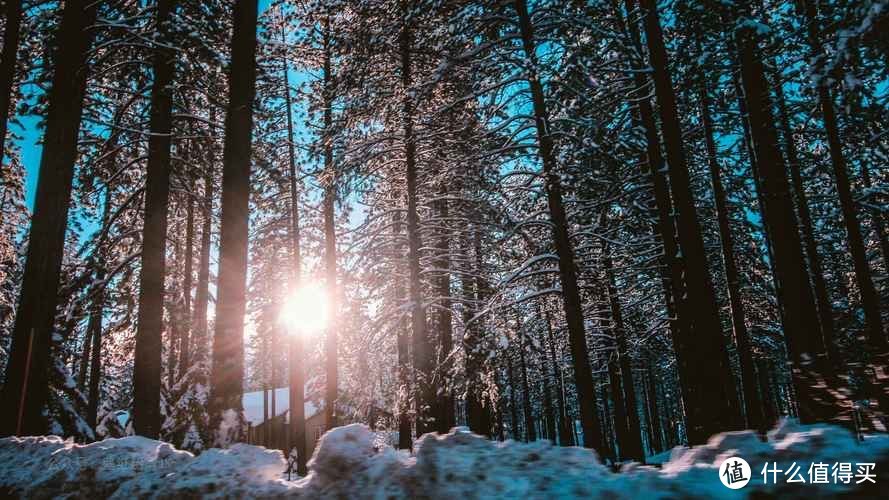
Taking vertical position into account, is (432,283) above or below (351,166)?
below

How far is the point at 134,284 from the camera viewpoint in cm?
1275

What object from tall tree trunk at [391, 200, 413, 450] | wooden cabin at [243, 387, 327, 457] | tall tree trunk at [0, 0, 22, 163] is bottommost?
wooden cabin at [243, 387, 327, 457]

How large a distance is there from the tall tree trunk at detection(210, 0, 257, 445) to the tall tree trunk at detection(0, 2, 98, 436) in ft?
9.87

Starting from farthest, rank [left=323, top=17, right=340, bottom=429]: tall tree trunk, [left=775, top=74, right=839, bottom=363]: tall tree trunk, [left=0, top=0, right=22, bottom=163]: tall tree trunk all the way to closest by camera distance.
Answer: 1. [left=323, top=17, right=340, bottom=429]: tall tree trunk
2. [left=775, top=74, right=839, bottom=363]: tall tree trunk
3. [left=0, top=0, right=22, bottom=163]: tall tree trunk

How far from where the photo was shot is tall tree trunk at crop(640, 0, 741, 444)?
25.4 ft

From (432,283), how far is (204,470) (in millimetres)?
10613

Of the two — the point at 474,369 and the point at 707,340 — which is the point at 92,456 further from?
the point at 707,340

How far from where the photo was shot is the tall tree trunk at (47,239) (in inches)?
246

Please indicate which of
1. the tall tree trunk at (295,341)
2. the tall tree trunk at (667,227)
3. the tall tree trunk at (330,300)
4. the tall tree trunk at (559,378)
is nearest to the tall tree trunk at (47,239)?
the tall tree trunk at (330,300)

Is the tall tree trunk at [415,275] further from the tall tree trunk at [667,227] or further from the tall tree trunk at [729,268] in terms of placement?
the tall tree trunk at [729,268]

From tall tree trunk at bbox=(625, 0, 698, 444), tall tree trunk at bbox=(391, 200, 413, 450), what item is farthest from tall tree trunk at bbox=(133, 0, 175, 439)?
tall tree trunk at bbox=(625, 0, 698, 444)

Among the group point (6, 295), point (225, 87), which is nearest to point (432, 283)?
point (225, 87)

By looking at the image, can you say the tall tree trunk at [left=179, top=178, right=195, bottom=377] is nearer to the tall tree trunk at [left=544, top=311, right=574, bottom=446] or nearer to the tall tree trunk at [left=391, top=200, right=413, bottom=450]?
the tall tree trunk at [left=391, top=200, right=413, bottom=450]

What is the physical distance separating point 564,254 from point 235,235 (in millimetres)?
5293
